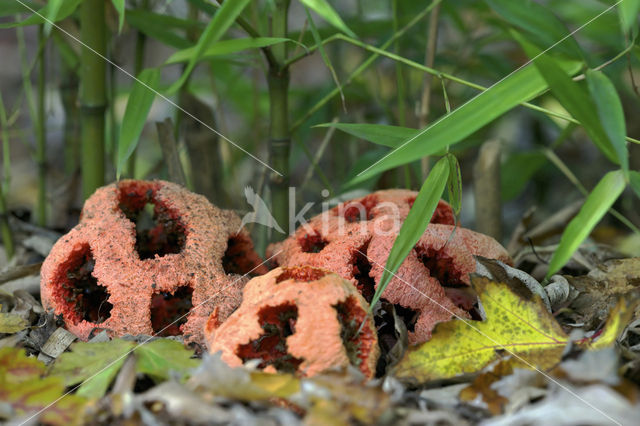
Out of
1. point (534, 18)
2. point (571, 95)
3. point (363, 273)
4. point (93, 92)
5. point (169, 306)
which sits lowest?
point (169, 306)

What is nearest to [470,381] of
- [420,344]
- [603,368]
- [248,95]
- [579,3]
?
[420,344]

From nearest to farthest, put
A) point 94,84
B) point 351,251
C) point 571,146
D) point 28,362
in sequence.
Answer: point 28,362, point 351,251, point 94,84, point 571,146

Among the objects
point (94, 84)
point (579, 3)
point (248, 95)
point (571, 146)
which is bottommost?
point (571, 146)

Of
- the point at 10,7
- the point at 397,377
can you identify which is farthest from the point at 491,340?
the point at 10,7

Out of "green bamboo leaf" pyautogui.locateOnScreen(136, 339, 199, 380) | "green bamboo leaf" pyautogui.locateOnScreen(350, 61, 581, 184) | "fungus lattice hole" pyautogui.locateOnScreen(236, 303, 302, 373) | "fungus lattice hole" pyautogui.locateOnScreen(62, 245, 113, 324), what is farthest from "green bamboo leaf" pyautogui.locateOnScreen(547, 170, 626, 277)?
"fungus lattice hole" pyautogui.locateOnScreen(62, 245, 113, 324)

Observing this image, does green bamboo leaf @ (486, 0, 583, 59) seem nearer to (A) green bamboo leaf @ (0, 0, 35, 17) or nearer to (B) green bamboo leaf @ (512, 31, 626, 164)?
(B) green bamboo leaf @ (512, 31, 626, 164)

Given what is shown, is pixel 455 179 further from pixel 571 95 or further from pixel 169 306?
pixel 169 306

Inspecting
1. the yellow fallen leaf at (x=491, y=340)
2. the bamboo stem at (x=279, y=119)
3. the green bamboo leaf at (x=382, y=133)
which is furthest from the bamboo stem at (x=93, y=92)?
the yellow fallen leaf at (x=491, y=340)

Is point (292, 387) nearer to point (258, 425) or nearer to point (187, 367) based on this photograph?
point (258, 425)
